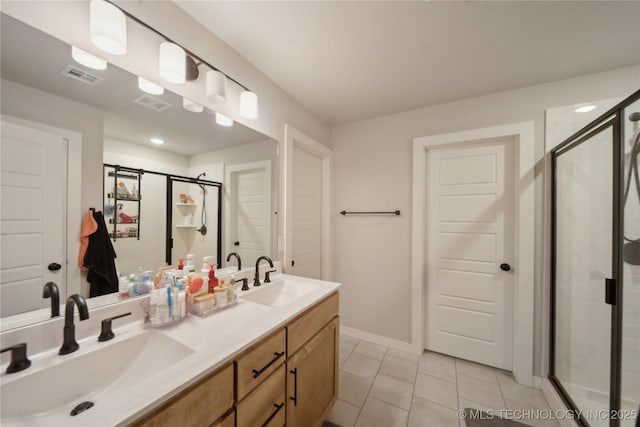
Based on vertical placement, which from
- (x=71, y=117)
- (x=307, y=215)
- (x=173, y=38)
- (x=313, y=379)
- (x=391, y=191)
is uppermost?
(x=173, y=38)

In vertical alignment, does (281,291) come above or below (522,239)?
below

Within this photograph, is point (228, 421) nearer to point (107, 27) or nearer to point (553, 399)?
point (107, 27)

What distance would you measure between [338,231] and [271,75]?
1689 mm

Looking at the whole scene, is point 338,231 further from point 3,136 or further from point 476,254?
point 3,136

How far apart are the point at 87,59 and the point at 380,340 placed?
2.93m

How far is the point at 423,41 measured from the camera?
4.62 ft

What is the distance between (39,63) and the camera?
792 millimetres

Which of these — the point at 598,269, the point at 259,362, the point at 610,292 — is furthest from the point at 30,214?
the point at 598,269

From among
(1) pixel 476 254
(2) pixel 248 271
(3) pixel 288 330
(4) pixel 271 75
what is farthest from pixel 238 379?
(1) pixel 476 254

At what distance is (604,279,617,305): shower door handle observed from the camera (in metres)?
1.19

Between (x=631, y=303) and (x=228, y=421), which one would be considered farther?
(x=631, y=303)

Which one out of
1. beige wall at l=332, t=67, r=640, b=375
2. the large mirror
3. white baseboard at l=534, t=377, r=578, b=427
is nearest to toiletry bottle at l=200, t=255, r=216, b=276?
the large mirror

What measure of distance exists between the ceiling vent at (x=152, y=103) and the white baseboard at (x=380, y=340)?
262cm

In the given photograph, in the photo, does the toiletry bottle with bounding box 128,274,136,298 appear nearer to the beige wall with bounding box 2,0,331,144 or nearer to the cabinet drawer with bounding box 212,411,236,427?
the cabinet drawer with bounding box 212,411,236,427
